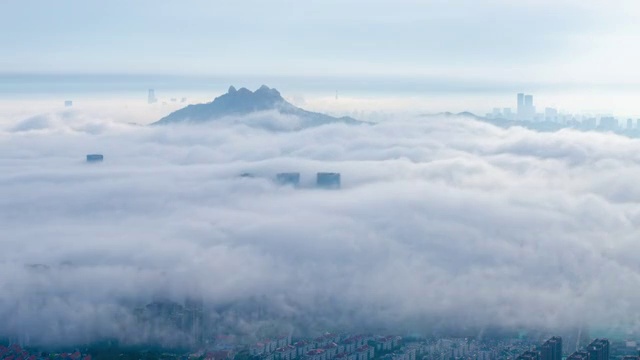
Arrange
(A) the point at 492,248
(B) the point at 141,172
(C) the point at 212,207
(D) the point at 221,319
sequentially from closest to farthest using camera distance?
1. (D) the point at 221,319
2. (A) the point at 492,248
3. (C) the point at 212,207
4. (B) the point at 141,172

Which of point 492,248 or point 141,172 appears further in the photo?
point 141,172

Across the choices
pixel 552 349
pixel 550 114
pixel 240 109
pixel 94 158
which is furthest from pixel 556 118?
pixel 552 349

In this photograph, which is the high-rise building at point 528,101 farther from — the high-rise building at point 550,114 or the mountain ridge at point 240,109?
the mountain ridge at point 240,109

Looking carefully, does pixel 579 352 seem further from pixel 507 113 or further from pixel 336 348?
pixel 507 113

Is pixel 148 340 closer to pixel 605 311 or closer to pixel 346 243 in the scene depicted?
pixel 346 243

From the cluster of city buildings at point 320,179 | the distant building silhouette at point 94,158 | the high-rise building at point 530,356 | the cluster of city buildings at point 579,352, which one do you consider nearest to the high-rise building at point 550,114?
the cluster of city buildings at point 320,179

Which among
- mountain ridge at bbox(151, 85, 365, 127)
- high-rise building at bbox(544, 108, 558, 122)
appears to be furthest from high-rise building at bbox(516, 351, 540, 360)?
high-rise building at bbox(544, 108, 558, 122)

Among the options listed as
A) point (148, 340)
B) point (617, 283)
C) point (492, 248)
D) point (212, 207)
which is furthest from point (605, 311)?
point (212, 207)

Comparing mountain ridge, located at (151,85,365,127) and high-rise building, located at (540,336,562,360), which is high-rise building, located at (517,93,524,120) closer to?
mountain ridge, located at (151,85,365,127)
